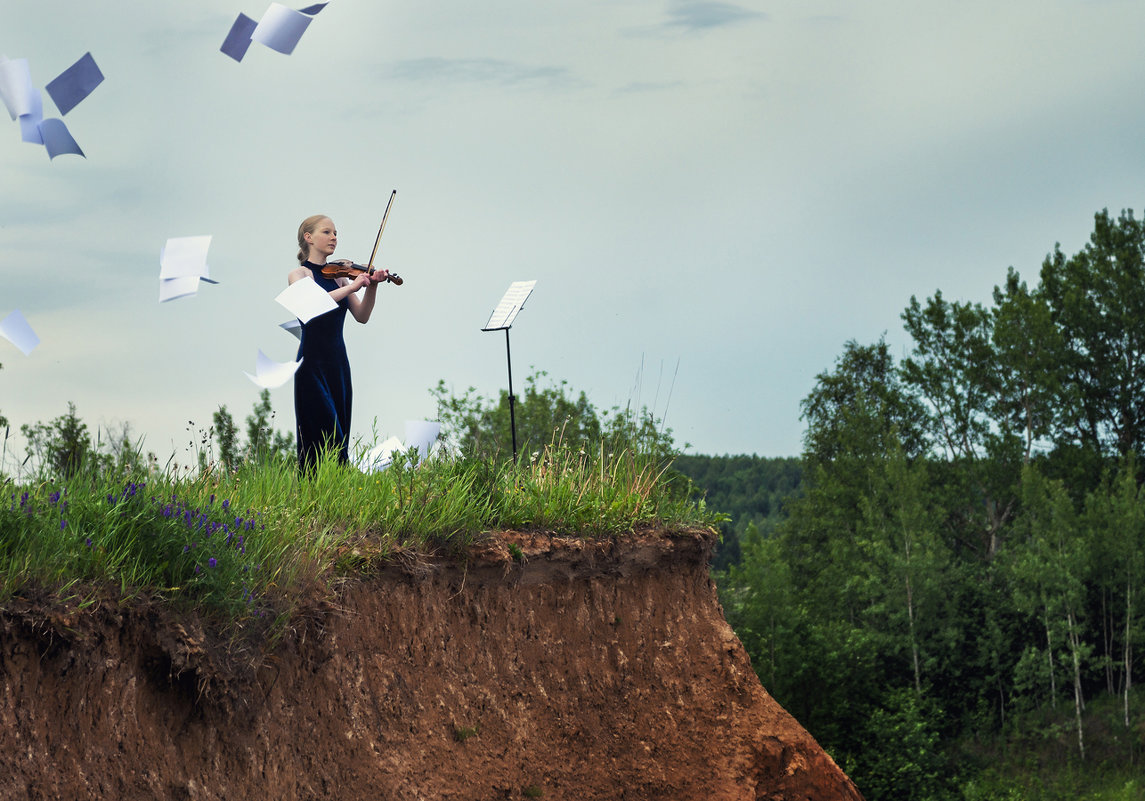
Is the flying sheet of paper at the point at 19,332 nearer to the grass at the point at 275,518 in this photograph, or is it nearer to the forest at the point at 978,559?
the grass at the point at 275,518

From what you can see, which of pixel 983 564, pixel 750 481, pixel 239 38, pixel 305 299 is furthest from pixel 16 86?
pixel 750 481

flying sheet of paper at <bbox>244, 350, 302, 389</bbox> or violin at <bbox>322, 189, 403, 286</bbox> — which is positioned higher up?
violin at <bbox>322, 189, 403, 286</bbox>

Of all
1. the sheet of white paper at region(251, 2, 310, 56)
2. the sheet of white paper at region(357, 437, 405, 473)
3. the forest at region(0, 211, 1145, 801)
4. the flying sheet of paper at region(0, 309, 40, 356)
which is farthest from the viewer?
the forest at region(0, 211, 1145, 801)

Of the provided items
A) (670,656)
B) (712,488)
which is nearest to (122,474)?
(670,656)

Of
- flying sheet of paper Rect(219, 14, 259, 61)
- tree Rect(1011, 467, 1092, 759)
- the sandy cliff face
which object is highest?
flying sheet of paper Rect(219, 14, 259, 61)

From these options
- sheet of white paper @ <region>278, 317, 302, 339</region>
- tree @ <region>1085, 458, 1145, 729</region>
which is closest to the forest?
tree @ <region>1085, 458, 1145, 729</region>

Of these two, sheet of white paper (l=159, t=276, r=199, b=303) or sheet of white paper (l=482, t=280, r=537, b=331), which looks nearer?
sheet of white paper (l=159, t=276, r=199, b=303)

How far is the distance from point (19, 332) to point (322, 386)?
2.76m

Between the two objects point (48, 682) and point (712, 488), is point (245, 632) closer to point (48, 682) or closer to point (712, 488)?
point (48, 682)

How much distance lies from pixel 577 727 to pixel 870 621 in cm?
4209

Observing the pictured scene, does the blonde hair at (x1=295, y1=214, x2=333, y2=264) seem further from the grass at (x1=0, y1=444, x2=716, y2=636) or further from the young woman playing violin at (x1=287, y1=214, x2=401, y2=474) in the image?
the grass at (x1=0, y1=444, x2=716, y2=636)

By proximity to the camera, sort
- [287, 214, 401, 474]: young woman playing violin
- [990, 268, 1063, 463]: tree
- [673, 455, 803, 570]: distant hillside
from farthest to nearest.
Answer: [673, 455, 803, 570]: distant hillside < [990, 268, 1063, 463]: tree < [287, 214, 401, 474]: young woman playing violin

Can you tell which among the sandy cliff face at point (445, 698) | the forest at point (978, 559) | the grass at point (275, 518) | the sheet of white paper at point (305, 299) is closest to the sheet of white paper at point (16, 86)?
the sheet of white paper at point (305, 299)

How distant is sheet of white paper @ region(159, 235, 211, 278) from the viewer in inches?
366
